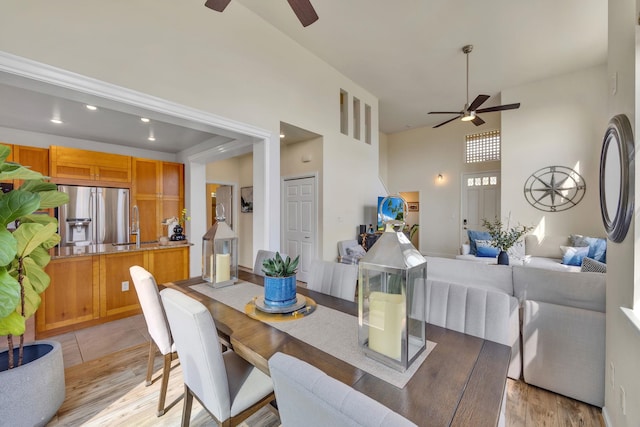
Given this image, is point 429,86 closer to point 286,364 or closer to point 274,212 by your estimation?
point 274,212

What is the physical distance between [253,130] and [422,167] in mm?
5691

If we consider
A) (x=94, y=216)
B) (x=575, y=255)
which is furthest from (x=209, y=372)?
(x=575, y=255)

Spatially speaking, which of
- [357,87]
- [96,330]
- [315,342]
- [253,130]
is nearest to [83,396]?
[96,330]

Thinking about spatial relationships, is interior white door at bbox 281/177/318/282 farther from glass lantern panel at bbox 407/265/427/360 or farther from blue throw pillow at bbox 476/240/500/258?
glass lantern panel at bbox 407/265/427/360

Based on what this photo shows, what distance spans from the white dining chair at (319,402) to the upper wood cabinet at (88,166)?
4.96 meters

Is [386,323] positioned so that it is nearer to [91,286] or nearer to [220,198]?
[91,286]

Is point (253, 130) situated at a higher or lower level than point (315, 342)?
higher

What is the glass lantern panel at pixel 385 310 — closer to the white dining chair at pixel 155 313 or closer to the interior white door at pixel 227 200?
the white dining chair at pixel 155 313

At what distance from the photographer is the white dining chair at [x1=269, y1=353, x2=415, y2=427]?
0.50m

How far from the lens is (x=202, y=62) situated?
276 cm

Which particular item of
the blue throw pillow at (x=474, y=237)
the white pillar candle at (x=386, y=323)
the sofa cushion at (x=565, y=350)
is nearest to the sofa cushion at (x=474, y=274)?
the sofa cushion at (x=565, y=350)

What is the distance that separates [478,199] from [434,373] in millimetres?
6757

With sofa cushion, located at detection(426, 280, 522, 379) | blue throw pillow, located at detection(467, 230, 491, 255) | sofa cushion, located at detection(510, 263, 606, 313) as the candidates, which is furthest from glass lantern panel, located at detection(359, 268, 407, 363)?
blue throw pillow, located at detection(467, 230, 491, 255)

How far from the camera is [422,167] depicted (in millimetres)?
7484
